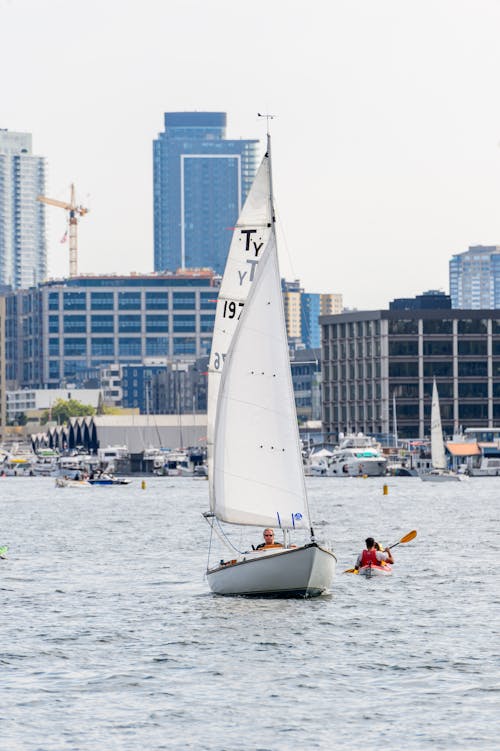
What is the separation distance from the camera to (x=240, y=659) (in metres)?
53.2

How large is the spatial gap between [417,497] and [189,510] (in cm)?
3756

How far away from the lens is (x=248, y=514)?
63.7 m

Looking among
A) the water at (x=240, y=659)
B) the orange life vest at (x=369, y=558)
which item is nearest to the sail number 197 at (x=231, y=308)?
the water at (x=240, y=659)

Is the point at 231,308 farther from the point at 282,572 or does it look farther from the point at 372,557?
the point at 372,557

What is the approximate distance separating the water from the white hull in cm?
59

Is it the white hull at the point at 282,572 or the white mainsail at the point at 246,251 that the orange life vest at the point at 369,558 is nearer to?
the white hull at the point at 282,572

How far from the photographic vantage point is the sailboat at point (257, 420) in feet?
205

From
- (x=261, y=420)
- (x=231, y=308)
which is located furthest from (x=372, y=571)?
(x=231, y=308)

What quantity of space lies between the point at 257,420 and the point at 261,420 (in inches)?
5.5

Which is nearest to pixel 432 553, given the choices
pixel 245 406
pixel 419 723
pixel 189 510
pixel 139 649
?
pixel 245 406

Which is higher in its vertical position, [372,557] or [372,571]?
[372,557]

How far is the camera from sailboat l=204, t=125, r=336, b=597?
62594 mm

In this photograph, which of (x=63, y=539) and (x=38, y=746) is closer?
(x=38, y=746)

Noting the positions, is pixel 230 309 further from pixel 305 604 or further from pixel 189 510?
pixel 189 510
